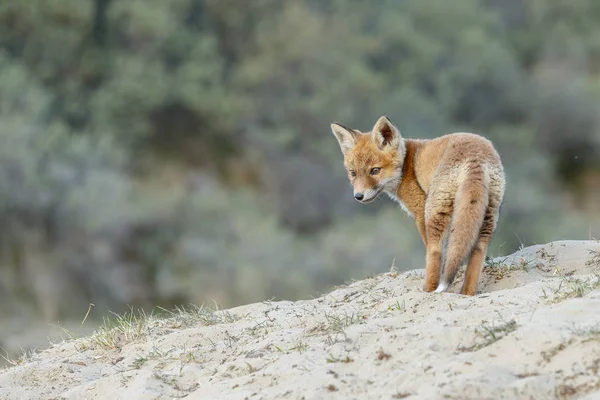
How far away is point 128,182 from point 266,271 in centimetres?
507

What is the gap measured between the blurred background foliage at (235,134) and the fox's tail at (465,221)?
14.7 metres

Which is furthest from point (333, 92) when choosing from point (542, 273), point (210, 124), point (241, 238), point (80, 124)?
point (542, 273)

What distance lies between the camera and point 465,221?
5898mm

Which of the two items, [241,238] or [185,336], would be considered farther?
[241,238]

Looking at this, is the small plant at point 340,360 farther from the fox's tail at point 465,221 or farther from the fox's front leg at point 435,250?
the fox's front leg at point 435,250

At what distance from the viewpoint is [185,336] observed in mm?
6227

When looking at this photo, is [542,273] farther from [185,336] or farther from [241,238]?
[241,238]

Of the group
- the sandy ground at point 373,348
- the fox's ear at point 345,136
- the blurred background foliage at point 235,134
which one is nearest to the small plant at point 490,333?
the sandy ground at point 373,348

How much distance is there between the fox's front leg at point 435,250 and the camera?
619 cm

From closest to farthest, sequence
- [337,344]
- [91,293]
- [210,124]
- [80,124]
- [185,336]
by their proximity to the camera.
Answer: [337,344] < [185,336] < [91,293] < [80,124] < [210,124]

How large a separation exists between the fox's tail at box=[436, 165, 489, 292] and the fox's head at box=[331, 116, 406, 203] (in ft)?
3.47

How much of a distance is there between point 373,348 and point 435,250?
63.8 inches

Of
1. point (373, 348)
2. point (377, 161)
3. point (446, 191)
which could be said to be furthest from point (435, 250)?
point (373, 348)

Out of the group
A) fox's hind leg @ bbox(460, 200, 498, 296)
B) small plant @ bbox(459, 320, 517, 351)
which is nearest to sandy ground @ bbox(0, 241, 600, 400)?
small plant @ bbox(459, 320, 517, 351)
